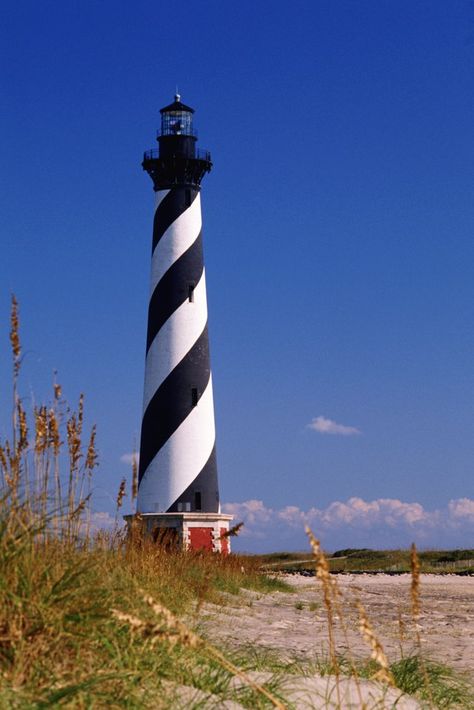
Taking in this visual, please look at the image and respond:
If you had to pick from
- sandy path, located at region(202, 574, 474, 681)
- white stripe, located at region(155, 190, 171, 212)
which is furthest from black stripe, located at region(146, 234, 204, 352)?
sandy path, located at region(202, 574, 474, 681)

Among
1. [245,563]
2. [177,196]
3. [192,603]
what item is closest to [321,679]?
[192,603]

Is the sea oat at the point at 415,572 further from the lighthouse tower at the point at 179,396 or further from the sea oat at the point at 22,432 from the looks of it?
the lighthouse tower at the point at 179,396

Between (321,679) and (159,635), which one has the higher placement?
(159,635)

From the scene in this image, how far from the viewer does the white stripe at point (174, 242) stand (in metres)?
Result: 24.7

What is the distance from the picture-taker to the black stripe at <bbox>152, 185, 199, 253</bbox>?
82.5ft

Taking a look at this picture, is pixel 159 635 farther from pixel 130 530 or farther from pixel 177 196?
pixel 177 196

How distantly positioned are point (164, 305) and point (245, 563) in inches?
381

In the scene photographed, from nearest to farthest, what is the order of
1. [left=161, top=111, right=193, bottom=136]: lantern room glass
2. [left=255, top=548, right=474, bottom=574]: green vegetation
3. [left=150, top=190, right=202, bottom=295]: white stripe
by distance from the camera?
1. [left=150, top=190, right=202, bottom=295]: white stripe
2. [left=161, top=111, right=193, bottom=136]: lantern room glass
3. [left=255, top=548, right=474, bottom=574]: green vegetation

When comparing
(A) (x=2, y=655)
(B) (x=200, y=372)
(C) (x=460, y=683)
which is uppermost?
A: (B) (x=200, y=372)

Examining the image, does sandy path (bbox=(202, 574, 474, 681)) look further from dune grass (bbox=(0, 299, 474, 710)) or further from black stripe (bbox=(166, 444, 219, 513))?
black stripe (bbox=(166, 444, 219, 513))

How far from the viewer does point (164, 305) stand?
24.4 m

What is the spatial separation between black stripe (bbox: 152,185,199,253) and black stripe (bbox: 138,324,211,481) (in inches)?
130

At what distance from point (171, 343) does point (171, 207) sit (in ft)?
12.5

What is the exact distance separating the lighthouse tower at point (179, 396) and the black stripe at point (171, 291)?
1.0 inches
